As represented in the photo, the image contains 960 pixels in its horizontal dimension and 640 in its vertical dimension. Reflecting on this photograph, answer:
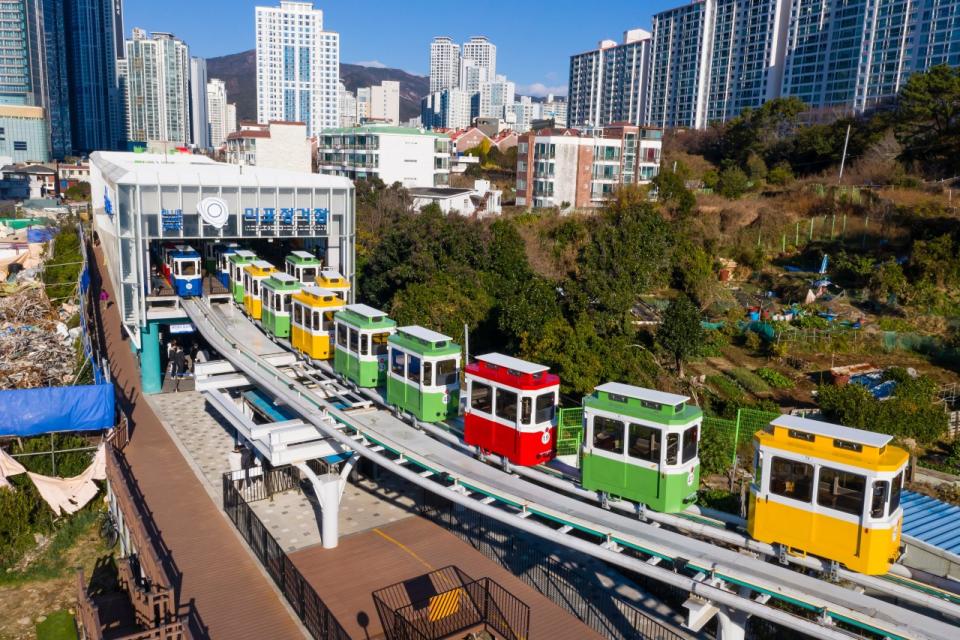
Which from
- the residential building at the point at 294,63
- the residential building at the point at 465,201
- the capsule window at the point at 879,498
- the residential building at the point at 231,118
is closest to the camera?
the capsule window at the point at 879,498

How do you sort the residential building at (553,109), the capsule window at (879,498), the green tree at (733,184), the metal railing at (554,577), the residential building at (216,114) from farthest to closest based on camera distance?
the residential building at (553,109) < the residential building at (216,114) < the green tree at (733,184) < the metal railing at (554,577) < the capsule window at (879,498)

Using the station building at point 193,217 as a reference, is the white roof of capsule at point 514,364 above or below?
below

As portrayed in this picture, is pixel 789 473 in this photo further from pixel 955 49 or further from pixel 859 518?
pixel 955 49

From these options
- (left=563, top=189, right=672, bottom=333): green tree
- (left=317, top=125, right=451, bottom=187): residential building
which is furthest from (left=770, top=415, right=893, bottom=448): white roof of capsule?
(left=317, top=125, right=451, bottom=187): residential building

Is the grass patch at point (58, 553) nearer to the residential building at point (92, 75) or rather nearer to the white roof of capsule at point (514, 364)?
the white roof of capsule at point (514, 364)

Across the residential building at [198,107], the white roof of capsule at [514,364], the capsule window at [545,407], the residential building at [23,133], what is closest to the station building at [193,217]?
the white roof of capsule at [514,364]

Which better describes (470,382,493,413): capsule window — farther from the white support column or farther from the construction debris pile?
the construction debris pile

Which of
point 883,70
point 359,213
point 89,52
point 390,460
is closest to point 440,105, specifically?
point 89,52
